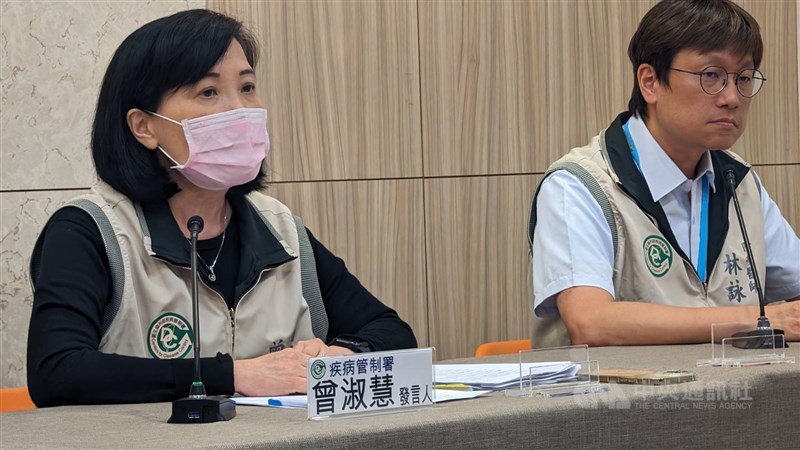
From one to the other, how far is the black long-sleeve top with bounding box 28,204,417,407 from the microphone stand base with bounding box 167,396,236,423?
0.33 metres

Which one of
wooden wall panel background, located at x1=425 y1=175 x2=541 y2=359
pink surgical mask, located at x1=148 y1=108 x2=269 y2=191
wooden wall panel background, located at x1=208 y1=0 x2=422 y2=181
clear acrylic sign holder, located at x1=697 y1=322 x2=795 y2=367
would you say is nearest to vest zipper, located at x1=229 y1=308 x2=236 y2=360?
pink surgical mask, located at x1=148 y1=108 x2=269 y2=191

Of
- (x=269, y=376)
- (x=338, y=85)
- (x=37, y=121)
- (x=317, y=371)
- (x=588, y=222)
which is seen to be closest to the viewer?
(x=317, y=371)

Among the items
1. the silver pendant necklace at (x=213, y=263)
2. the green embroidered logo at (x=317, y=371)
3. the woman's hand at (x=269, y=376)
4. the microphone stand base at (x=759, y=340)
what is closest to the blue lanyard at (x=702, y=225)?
the microphone stand base at (x=759, y=340)

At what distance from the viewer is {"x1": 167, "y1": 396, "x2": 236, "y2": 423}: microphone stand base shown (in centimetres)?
140

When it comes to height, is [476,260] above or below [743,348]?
above

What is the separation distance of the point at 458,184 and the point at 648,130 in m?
0.99

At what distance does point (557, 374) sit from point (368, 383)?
1.09 ft

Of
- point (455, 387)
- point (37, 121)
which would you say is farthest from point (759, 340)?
point (37, 121)

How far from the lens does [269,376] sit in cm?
175

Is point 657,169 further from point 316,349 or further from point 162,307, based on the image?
point 162,307

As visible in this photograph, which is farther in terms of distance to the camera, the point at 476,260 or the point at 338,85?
the point at 476,260

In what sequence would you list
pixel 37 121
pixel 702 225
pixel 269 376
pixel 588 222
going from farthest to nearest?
pixel 37 121, pixel 702 225, pixel 588 222, pixel 269 376

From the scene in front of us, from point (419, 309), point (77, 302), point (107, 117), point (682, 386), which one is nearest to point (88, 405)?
point (77, 302)

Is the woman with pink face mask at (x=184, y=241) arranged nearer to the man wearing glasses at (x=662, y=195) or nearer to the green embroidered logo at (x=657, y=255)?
the man wearing glasses at (x=662, y=195)
